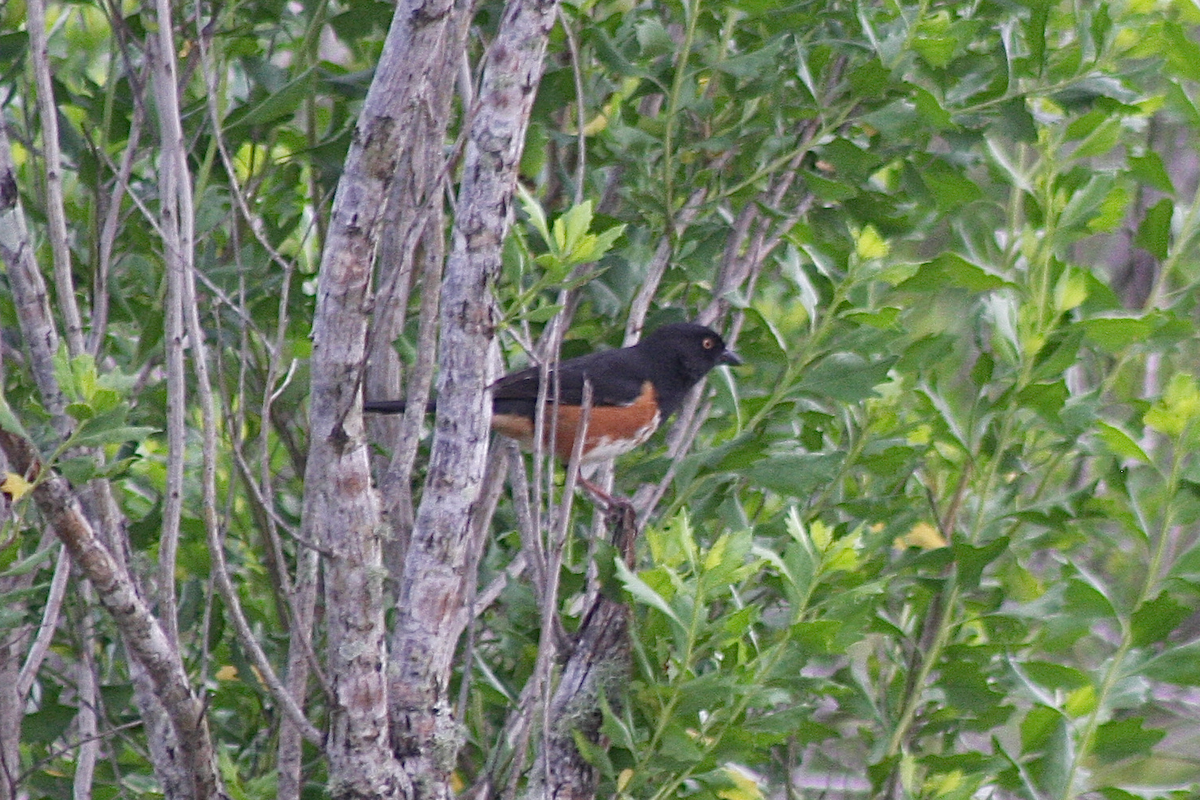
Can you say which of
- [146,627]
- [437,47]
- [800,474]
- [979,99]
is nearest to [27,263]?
[146,627]

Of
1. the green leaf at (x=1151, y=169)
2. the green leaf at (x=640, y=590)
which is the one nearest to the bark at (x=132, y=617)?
the green leaf at (x=640, y=590)

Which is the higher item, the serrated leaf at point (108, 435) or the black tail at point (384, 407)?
the serrated leaf at point (108, 435)

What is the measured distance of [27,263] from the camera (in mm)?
2203

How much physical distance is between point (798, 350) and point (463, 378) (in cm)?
108

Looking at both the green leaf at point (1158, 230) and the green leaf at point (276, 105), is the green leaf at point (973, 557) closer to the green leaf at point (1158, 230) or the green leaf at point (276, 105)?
the green leaf at point (1158, 230)

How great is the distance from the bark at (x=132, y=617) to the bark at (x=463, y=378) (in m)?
0.34

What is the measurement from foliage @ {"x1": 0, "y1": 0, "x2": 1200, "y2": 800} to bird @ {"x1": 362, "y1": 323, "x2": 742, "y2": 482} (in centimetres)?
25

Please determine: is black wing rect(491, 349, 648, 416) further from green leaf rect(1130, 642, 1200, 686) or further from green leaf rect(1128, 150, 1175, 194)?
green leaf rect(1130, 642, 1200, 686)

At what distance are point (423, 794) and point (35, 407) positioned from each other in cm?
101

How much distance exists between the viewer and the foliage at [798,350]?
2.69 metres

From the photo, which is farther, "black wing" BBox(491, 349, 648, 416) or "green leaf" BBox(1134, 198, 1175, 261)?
"black wing" BBox(491, 349, 648, 416)

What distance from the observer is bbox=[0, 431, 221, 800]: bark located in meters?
2.00

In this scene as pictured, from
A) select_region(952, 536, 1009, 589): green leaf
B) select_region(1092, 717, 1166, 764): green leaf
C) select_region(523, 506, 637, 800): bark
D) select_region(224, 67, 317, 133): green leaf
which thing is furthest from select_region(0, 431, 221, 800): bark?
select_region(1092, 717, 1166, 764): green leaf

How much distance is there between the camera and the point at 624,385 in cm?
400
